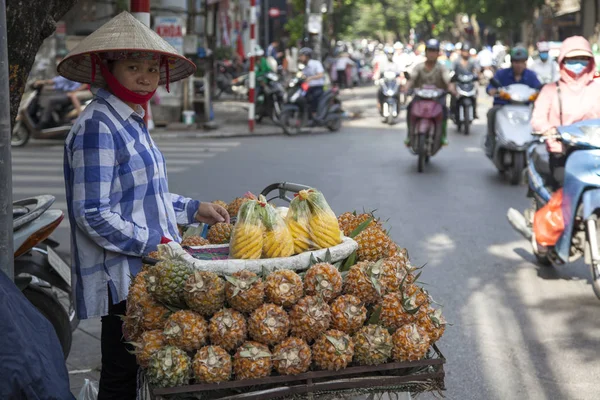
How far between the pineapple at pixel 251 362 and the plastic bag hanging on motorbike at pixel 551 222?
424 cm

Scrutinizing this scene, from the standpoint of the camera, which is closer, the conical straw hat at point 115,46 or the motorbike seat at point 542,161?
the conical straw hat at point 115,46

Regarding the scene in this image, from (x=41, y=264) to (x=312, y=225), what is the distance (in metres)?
2.14

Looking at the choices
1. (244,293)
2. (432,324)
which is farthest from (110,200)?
(432,324)

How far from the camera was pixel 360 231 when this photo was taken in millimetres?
3371

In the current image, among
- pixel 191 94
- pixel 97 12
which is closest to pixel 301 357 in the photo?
pixel 191 94

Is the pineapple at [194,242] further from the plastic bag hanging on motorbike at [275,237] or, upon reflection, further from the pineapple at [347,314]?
the pineapple at [347,314]

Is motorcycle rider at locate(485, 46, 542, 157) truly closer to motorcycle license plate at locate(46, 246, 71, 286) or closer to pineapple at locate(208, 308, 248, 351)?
motorcycle license plate at locate(46, 246, 71, 286)

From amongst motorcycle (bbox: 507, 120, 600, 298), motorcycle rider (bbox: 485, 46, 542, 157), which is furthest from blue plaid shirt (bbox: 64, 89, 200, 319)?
motorcycle rider (bbox: 485, 46, 542, 157)

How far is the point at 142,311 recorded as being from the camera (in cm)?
290

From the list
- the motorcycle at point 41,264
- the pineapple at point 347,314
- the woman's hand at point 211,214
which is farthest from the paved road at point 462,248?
the pineapple at point 347,314

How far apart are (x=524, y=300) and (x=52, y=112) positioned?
10870 millimetres

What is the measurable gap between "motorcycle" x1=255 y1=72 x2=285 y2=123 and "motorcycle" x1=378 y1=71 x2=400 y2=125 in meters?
2.52

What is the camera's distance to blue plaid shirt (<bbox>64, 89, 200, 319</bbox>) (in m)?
3.21

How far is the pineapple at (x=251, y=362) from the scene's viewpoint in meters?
2.70
